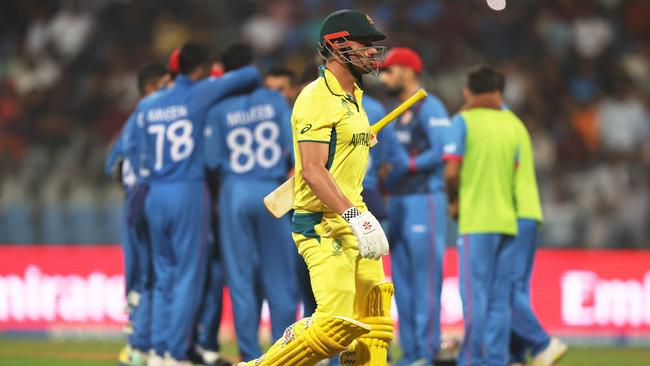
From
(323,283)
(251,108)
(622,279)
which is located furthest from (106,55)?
(323,283)

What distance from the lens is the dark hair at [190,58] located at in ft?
37.9

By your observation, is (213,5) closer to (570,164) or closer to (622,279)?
(570,164)

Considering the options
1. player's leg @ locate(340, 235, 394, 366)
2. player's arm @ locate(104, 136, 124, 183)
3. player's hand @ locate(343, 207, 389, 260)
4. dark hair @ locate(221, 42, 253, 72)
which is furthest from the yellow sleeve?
player's arm @ locate(104, 136, 124, 183)

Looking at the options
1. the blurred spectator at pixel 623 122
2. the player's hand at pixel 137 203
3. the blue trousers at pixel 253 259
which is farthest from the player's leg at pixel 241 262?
the blurred spectator at pixel 623 122

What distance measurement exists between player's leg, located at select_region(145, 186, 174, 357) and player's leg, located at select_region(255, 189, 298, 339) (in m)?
0.89

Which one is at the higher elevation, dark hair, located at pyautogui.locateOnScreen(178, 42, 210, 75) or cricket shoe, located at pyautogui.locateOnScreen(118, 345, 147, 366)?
dark hair, located at pyautogui.locateOnScreen(178, 42, 210, 75)

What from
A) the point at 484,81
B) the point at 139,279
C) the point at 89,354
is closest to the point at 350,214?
the point at 484,81

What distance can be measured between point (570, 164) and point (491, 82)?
7916mm

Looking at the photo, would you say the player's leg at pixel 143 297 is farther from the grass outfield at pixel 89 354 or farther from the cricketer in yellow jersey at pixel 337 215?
the cricketer in yellow jersey at pixel 337 215

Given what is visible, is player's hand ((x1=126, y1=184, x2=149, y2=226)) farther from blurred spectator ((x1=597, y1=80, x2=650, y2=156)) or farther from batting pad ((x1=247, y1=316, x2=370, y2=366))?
blurred spectator ((x1=597, y1=80, x2=650, y2=156))

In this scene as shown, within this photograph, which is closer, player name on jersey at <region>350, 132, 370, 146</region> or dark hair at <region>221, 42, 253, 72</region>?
player name on jersey at <region>350, 132, 370, 146</region>

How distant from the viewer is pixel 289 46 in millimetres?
21516

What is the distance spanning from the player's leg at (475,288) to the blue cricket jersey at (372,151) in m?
1.00

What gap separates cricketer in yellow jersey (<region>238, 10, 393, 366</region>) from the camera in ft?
24.7
